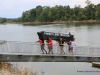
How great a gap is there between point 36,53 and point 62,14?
410ft

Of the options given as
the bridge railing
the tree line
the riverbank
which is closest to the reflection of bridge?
the bridge railing

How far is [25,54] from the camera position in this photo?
11.2 metres

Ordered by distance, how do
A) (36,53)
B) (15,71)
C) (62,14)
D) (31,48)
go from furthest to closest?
(62,14) → (36,53) → (31,48) → (15,71)

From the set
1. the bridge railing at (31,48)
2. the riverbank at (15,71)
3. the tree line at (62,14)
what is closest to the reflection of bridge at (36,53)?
the bridge railing at (31,48)

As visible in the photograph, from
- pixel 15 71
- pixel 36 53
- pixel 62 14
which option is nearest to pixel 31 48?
pixel 36 53

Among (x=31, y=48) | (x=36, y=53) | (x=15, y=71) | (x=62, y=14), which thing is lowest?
(x=15, y=71)

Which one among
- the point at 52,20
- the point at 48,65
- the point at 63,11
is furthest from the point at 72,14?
the point at 48,65

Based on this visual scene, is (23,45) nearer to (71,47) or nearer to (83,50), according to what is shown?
(71,47)

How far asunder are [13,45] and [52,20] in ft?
416

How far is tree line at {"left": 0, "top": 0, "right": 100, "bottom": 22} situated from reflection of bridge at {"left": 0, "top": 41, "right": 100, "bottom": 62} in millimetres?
100797

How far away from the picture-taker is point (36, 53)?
11.1 m

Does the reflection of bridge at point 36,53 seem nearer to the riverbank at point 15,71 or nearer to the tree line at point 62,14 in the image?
the riverbank at point 15,71

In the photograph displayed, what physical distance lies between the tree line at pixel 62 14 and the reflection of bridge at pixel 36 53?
10080cm

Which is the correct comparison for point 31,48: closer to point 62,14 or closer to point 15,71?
point 15,71
